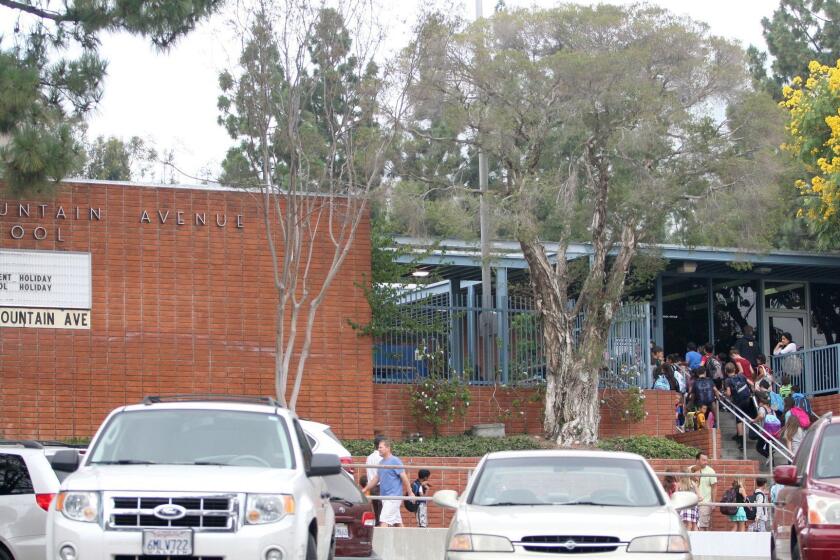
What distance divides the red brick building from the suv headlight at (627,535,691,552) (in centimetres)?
1426

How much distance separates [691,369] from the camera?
29.3 metres

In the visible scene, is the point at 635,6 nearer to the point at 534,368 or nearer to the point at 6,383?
the point at 534,368

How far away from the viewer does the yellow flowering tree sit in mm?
27688

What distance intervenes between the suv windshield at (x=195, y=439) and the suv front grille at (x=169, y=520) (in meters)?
0.85

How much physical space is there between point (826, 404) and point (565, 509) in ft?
63.7

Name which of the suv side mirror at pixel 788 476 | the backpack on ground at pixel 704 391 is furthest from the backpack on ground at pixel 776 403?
the suv side mirror at pixel 788 476

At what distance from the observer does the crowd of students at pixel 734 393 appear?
26672 mm

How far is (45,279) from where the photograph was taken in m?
23.4

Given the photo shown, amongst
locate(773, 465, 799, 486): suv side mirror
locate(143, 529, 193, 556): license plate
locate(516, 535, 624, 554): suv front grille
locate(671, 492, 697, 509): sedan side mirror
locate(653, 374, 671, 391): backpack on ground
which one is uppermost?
locate(653, 374, 671, 391): backpack on ground

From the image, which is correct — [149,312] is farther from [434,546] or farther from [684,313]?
[684,313]

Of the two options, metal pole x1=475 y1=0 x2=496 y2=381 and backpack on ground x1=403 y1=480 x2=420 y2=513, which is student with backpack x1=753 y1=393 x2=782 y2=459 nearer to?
metal pole x1=475 y1=0 x2=496 y2=381

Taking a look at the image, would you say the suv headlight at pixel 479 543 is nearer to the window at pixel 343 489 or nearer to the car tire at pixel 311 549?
the car tire at pixel 311 549

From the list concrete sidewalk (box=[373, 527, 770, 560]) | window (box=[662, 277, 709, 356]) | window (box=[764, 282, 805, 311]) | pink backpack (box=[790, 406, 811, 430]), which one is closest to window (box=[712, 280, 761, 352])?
window (box=[662, 277, 709, 356])

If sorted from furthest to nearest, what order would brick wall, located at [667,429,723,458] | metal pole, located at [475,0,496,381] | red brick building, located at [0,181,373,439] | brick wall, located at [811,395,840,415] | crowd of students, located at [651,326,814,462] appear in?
brick wall, located at [811,395,840,415] → crowd of students, located at [651,326,814,462] → brick wall, located at [667,429,723,458] → metal pole, located at [475,0,496,381] → red brick building, located at [0,181,373,439]
